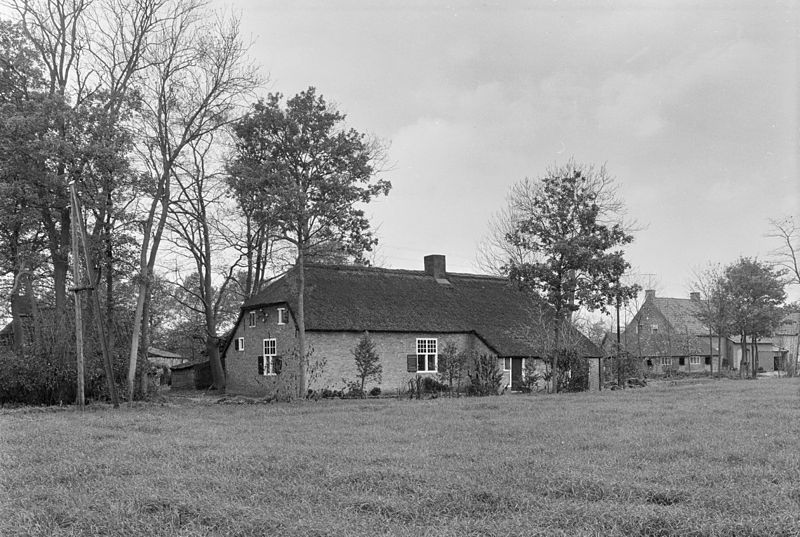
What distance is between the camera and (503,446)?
1077 centimetres

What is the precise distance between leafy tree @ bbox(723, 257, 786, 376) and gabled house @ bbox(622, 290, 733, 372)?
11.7 meters

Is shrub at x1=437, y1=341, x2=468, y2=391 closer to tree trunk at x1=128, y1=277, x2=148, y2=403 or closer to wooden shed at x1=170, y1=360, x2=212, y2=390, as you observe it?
tree trunk at x1=128, y1=277, x2=148, y2=403

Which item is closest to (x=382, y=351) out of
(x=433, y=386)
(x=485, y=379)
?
(x=433, y=386)

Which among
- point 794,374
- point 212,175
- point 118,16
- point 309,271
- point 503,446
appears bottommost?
point 794,374

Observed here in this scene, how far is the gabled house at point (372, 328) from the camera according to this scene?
97.5 feet

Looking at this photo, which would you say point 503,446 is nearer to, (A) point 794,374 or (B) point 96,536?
(B) point 96,536

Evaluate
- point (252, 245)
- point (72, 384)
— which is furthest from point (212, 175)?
point (72, 384)

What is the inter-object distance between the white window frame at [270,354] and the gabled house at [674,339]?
37.0m

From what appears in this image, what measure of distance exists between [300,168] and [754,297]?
3460cm

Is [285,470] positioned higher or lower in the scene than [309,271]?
lower

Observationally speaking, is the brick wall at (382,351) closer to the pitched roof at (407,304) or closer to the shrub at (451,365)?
the pitched roof at (407,304)

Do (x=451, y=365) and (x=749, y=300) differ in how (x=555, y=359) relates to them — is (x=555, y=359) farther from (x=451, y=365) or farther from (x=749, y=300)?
(x=749, y=300)

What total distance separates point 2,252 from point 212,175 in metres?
10.9

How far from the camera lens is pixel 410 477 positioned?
8312mm
